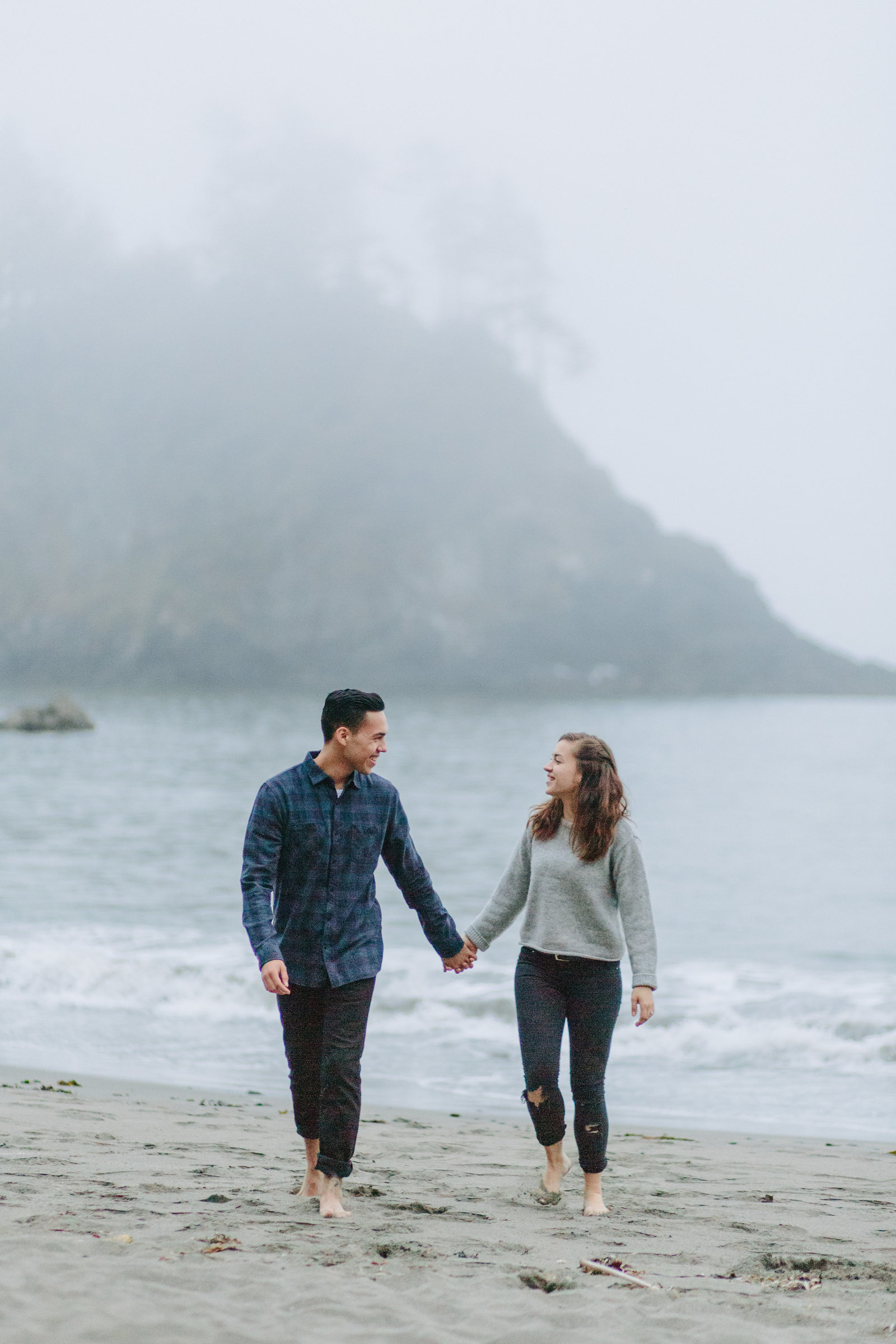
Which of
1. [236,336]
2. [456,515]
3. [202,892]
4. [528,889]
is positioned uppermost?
[236,336]

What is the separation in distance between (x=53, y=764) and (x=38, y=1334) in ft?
127

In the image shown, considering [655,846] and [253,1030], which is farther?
[655,846]

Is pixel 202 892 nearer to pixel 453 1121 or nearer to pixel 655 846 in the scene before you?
pixel 453 1121

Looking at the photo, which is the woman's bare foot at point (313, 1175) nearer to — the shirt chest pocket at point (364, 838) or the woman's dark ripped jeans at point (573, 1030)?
the woman's dark ripped jeans at point (573, 1030)

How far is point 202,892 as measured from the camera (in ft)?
54.1

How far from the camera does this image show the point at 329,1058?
3.90m

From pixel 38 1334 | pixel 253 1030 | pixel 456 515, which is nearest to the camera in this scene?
pixel 38 1334

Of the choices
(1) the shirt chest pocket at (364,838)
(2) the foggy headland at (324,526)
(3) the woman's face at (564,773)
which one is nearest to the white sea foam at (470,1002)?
(1) the shirt chest pocket at (364,838)

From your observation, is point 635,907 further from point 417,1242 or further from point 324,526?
point 324,526

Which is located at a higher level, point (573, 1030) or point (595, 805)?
point (595, 805)

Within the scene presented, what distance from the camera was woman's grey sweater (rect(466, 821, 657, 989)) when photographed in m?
4.14

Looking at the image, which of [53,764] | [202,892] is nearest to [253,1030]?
[202,892]

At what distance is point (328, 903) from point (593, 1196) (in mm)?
1475

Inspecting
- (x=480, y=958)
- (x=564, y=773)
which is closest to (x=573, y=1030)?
(x=564, y=773)
